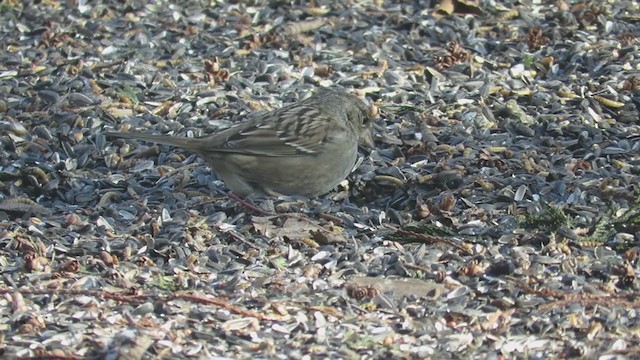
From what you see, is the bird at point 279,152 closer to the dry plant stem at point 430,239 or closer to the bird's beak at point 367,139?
the bird's beak at point 367,139

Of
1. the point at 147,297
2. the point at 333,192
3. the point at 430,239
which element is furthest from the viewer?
the point at 333,192

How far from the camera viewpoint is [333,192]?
21.1ft

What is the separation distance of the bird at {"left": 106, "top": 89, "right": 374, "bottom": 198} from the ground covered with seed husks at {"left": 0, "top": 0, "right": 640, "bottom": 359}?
13 centimetres

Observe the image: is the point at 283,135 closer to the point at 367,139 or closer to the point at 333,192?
the point at 333,192

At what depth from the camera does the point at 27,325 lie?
174 inches

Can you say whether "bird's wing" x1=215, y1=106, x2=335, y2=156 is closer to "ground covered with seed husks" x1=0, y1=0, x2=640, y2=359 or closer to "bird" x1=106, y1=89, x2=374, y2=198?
"bird" x1=106, y1=89, x2=374, y2=198

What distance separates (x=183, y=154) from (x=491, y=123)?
1767mm

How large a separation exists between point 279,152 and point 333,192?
1.37 ft

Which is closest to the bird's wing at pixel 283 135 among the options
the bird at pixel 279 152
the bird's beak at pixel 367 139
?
the bird at pixel 279 152

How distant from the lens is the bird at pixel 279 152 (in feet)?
20.0

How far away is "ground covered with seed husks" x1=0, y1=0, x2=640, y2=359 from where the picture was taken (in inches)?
177

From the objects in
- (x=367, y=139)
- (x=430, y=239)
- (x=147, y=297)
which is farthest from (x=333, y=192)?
(x=147, y=297)

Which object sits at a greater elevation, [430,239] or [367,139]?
[430,239]

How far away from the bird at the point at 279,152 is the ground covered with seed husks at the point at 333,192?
0.13 m
